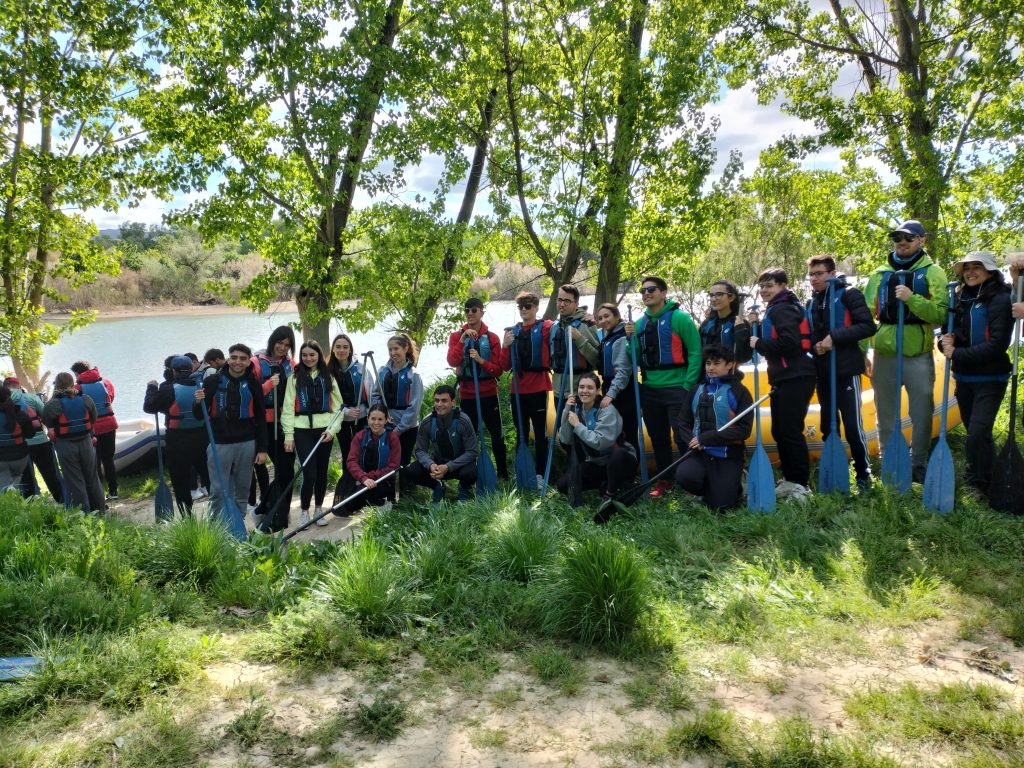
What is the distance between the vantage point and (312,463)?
6.33 m

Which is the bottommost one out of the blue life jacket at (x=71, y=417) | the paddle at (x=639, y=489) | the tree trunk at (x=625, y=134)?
the paddle at (x=639, y=489)

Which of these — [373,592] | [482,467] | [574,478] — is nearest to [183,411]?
[482,467]

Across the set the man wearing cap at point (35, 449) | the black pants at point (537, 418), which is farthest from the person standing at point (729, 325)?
the man wearing cap at point (35, 449)

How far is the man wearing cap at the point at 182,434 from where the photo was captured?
6258 mm

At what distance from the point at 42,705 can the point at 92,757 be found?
0.49 meters

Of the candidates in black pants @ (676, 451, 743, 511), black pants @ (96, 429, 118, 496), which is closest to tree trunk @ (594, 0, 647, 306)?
black pants @ (676, 451, 743, 511)

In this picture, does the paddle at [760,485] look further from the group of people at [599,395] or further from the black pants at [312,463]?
the black pants at [312,463]

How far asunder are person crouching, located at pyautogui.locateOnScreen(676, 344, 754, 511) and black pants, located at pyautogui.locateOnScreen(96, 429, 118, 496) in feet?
21.9

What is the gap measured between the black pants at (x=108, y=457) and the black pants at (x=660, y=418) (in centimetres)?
620

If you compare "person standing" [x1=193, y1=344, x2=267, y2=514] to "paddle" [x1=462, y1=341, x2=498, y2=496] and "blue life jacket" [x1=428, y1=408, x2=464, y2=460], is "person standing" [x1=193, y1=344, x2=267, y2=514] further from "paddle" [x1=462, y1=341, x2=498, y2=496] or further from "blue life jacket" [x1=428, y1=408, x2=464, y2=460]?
"paddle" [x1=462, y1=341, x2=498, y2=496]

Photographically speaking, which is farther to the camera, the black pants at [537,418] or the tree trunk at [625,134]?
the tree trunk at [625,134]

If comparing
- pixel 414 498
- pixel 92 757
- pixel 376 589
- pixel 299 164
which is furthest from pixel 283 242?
pixel 92 757

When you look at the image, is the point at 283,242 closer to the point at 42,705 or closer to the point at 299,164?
the point at 299,164

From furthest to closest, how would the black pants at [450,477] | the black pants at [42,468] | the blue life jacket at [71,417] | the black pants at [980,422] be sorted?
the black pants at [42,468], the blue life jacket at [71,417], the black pants at [450,477], the black pants at [980,422]
